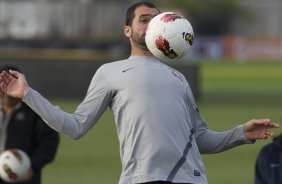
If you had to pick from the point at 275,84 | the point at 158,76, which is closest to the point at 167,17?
the point at 158,76

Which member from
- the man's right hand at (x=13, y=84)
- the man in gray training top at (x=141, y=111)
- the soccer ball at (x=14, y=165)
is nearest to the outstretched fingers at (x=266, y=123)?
the man in gray training top at (x=141, y=111)

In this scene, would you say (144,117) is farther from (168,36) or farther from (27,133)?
(27,133)

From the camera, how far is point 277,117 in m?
28.7

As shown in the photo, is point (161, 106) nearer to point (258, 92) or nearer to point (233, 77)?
point (258, 92)

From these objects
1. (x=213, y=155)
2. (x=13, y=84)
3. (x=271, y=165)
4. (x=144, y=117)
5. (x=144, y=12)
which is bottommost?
(x=213, y=155)

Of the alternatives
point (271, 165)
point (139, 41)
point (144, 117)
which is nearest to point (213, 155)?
point (271, 165)

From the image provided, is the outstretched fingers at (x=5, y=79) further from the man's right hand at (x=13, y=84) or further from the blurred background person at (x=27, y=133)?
the blurred background person at (x=27, y=133)

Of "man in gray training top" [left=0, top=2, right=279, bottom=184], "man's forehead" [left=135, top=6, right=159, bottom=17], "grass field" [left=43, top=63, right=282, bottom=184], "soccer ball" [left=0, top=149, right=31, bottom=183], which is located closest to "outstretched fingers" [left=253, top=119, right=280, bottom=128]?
"man in gray training top" [left=0, top=2, right=279, bottom=184]

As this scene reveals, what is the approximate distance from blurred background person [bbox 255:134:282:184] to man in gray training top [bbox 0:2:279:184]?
5.95ft

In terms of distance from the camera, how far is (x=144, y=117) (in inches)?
280

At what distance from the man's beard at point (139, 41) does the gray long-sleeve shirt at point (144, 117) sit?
0.09 metres

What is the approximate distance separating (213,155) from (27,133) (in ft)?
37.2

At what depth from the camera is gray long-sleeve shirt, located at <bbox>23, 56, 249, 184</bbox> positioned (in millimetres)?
7055

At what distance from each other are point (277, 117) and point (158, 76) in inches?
855
